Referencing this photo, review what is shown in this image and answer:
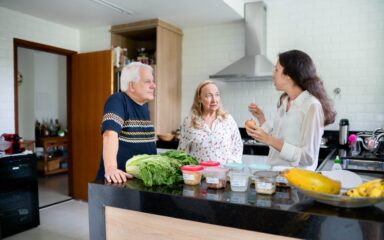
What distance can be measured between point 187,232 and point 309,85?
1.04m

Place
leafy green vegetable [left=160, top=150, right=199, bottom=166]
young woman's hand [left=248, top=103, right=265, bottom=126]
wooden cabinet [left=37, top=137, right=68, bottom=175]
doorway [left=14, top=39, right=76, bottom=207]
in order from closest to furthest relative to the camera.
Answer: leafy green vegetable [left=160, top=150, right=199, bottom=166], young woman's hand [left=248, top=103, right=265, bottom=126], doorway [left=14, top=39, right=76, bottom=207], wooden cabinet [left=37, top=137, right=68, bottom=175]

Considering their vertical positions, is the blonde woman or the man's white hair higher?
the man's white hair

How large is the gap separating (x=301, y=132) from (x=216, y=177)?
654 mm

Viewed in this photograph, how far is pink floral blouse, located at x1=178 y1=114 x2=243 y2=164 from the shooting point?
2.46m


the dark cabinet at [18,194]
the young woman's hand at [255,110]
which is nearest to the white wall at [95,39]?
the dark cabinet at [18,194]

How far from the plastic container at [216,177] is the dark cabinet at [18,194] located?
267 centimetres

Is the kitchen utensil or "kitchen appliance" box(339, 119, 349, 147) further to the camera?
"kitchen appliance" box(339, 119, 349, 147)

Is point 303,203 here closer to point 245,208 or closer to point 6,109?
point 245,208

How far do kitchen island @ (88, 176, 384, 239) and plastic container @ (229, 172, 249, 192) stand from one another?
2cm

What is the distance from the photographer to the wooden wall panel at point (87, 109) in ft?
13.8

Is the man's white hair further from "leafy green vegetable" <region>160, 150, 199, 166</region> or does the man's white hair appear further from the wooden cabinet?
the wooden cabinet

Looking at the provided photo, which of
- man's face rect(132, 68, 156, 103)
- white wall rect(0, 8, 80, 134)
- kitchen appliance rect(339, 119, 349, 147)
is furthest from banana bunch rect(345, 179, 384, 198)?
white wall rect(0, 8, 80, 134)

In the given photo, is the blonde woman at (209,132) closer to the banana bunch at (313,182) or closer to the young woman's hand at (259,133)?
the young woman's hand at (259,133)

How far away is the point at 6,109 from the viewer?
3746 mm
